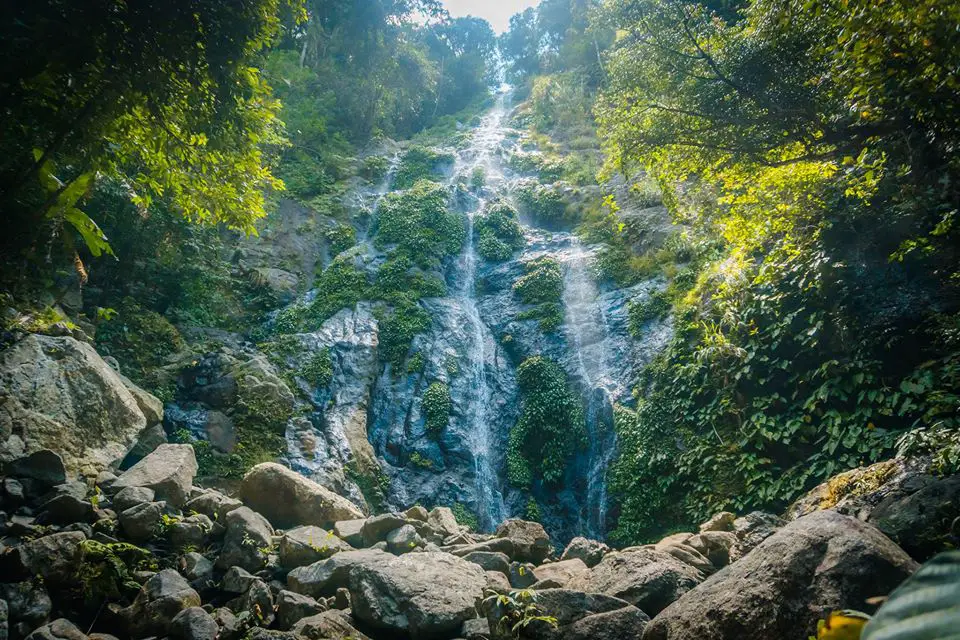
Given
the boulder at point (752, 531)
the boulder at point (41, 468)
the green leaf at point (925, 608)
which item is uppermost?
the boulder at point (41, 468)

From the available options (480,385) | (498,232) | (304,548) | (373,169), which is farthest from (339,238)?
(304,548)

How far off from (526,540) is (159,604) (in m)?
4.32

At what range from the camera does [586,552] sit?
21.9 feet

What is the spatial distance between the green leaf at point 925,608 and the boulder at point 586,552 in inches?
236

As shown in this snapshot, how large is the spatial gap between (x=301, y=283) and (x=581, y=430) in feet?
32.6

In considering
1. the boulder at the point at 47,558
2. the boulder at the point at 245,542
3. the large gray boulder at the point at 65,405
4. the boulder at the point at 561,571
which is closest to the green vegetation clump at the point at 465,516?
the boulder at the point at 561,571

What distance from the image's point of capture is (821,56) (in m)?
7.71

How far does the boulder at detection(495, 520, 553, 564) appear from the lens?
6840mm

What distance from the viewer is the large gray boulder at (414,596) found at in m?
4.49

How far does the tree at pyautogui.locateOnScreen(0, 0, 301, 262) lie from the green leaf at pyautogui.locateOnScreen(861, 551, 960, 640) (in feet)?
23.2

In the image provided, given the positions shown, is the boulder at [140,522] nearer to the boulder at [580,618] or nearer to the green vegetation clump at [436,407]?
the boulder at [580,618]

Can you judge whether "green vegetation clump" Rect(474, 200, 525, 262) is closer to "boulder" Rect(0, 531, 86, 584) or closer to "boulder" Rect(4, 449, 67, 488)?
"boulder" Rect(4, 449, 67, 488)

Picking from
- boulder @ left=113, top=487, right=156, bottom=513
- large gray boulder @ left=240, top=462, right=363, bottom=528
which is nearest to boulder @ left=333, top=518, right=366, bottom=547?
large gray boulder @ left=240, top=462, right=363, bottom=528

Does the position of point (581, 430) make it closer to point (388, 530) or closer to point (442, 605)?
point (388, 530)
